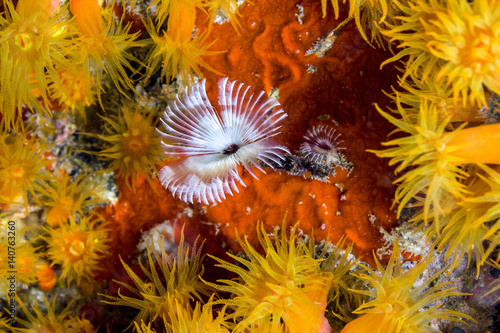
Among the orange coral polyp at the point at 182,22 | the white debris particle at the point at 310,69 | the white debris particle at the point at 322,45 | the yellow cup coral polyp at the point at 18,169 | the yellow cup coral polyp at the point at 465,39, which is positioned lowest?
A: the yellow cup coral polyp at the point at 465,39

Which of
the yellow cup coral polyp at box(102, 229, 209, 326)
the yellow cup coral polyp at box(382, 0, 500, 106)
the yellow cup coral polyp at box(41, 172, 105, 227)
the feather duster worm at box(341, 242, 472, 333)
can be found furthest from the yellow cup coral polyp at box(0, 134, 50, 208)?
the yellow cup coral polyp at box(382, 0, 500, 106)

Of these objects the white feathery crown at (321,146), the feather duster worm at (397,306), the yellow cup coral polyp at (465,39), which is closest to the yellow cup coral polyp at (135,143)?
the white feathery crown at (321,146)

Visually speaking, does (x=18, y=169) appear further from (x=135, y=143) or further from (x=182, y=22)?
(x=182, y=22)

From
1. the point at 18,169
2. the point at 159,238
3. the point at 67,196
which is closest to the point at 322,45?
the point at 159,238

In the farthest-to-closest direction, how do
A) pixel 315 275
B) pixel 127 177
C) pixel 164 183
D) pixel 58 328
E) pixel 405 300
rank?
pixel 58 328, pixel 127 177, pixel 164 183, pixel 315 275, pixel 405 300

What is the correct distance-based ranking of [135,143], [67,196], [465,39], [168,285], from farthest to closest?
[67,196]
[135,143]
[168,285]
[465,39]

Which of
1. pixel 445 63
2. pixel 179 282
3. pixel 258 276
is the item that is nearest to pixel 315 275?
pixel 258 276

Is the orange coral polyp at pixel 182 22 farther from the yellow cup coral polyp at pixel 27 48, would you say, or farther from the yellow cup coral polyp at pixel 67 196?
the yellow cup coral polyp at pixel 67 196

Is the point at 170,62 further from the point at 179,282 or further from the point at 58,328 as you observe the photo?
the point at 58,328

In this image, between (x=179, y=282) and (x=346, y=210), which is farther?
(x=179, y=282)
